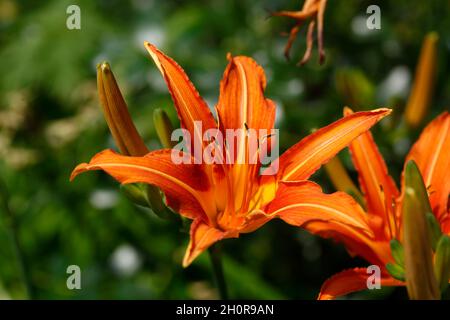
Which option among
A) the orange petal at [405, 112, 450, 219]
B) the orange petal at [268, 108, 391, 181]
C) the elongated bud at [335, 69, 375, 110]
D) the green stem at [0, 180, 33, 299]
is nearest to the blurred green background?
the elongated bud at [335, 69, 375, 110]

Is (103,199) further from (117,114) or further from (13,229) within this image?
(117,114)

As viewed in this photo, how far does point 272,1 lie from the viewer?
70.8 inches

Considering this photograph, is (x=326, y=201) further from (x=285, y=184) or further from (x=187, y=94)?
(x=187, y=94)

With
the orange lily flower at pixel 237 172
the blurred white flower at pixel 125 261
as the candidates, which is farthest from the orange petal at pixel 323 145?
the blurred white flower at pixel 125 261

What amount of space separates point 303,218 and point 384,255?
0.19 metres

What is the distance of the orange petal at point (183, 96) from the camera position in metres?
0.95

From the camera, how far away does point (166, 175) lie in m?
0.92

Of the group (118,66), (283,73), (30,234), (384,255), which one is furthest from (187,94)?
(30,234)

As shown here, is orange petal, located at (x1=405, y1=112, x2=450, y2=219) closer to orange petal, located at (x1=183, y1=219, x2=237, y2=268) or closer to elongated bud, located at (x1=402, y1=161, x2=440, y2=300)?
elongated bud, located at (x1=402, y1=161, x2=440, y2=300)

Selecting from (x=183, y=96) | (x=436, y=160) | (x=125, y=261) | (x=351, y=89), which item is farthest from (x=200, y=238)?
(x=125, y=261)

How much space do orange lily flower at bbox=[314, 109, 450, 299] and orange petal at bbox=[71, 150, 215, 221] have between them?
0.50 feet

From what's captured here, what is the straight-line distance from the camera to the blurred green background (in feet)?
5.38

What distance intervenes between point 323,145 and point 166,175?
20cm

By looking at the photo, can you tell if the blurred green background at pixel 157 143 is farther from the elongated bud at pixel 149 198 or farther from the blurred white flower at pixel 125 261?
the elongated bud at pixel 149 198
